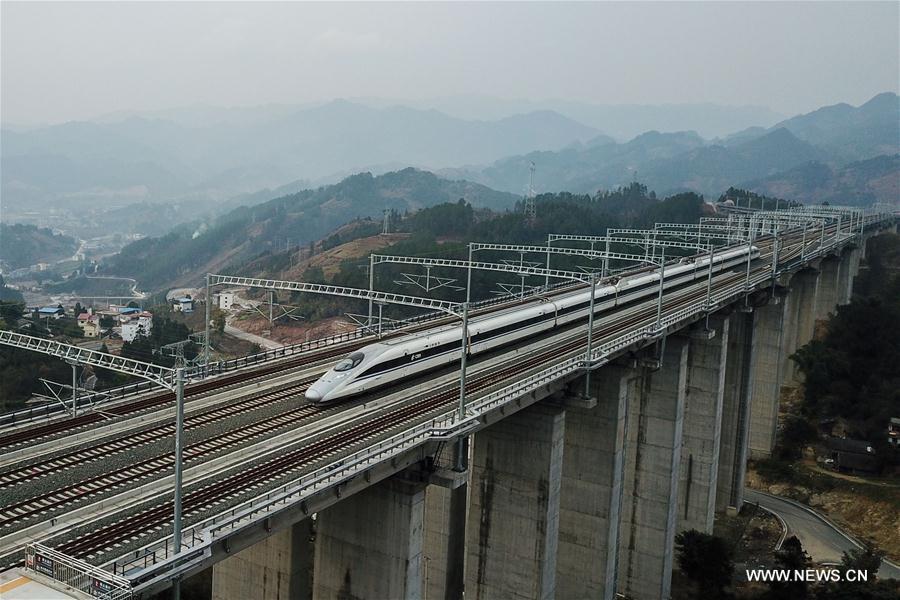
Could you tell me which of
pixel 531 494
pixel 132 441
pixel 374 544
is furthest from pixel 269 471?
pixel 531 494

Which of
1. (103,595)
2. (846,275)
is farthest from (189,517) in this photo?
(846,275)

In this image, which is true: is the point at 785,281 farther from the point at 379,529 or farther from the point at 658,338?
the point at 379,529

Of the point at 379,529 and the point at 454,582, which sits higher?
the point at 379,529

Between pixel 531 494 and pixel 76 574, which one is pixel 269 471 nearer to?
pixel 76 574

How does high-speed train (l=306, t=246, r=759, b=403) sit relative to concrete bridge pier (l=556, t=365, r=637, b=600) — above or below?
above

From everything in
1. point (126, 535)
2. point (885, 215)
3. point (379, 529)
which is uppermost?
point (885, 215)

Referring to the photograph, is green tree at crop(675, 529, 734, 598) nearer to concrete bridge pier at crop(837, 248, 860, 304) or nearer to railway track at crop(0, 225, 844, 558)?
railway track at crop(0, 225, 844, 558)

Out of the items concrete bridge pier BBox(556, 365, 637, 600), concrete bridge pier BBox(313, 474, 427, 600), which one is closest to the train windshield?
concrete bridge pier BBox(313, 474, 427, 600)
